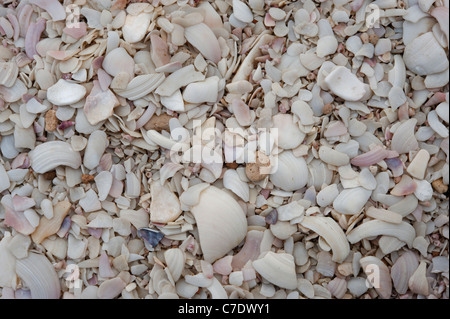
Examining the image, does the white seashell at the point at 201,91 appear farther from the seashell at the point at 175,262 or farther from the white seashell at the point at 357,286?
the white seashell at the point at 357,286

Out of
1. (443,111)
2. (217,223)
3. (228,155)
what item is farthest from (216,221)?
(443,111)

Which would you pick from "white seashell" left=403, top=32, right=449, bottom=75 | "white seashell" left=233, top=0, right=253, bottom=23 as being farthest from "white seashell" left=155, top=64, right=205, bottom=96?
"white seashell" left=403, top=32, right=449, bottom=75

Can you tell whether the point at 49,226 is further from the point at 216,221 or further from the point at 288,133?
the point at 288,133

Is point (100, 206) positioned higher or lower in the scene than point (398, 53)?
lower

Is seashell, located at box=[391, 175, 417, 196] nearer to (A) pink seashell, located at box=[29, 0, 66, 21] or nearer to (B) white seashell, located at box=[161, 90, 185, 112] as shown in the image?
(B) white seashell, located at box=[161, 90, 185, 112]

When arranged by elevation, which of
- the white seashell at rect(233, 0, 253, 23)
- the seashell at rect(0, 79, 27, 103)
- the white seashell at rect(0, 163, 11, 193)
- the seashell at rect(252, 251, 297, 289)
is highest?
the white seashell at rect(233, 0, 253, 23)

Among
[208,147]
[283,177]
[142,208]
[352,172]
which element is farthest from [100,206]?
[352,172]

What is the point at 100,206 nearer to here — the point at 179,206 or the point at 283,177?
the point at 179,206
